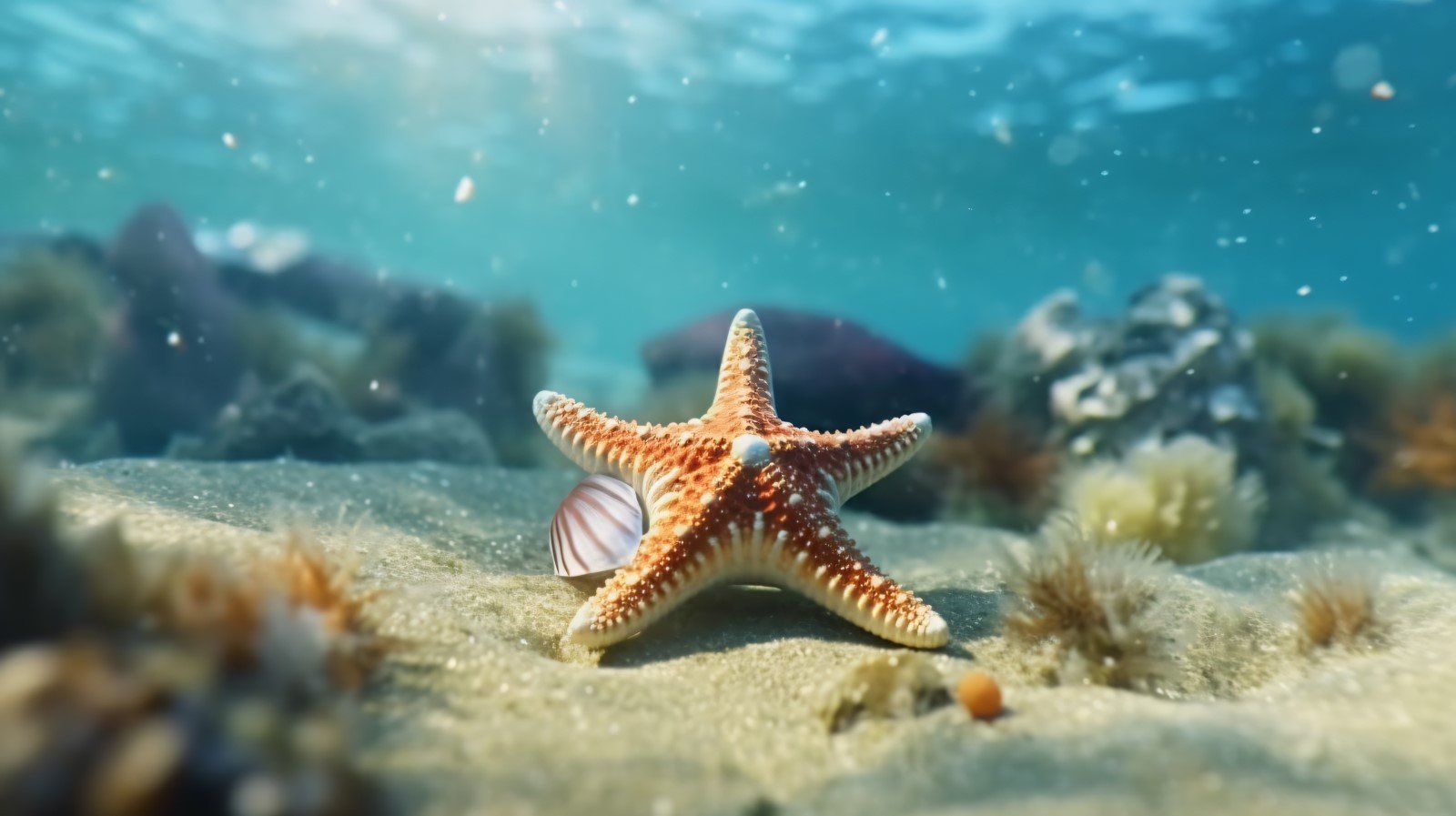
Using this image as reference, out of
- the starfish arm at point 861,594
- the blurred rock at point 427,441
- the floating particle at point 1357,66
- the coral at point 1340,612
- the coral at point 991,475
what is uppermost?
the floating particle at point 1357,66

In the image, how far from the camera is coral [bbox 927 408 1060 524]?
7504mm

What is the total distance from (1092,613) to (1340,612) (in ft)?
4.35

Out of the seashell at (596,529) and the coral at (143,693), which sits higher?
the seashell at (596,529)

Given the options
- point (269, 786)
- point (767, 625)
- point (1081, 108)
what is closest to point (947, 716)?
point (767, 625)

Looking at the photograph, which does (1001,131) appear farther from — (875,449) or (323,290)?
(875,449)

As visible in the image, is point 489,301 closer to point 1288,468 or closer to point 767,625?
point 767,625

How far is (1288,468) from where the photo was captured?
7871mm

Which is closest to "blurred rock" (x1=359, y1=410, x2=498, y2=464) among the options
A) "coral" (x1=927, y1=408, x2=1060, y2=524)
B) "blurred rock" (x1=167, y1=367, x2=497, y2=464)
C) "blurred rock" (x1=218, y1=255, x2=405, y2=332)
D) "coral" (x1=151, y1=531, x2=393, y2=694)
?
"blurred rock" (x1=167, y1=367, x2=497, y2=464)

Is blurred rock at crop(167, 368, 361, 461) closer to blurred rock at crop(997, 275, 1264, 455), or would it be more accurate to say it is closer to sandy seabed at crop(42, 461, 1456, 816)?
sandy seabed at crop(42, 461, 1456, 816)

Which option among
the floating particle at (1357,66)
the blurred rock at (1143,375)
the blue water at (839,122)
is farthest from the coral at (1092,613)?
the floating particle at (1357,66)

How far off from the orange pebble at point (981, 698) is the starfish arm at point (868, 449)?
1380 millimetres

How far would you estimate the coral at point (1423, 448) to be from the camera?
26.9 ft

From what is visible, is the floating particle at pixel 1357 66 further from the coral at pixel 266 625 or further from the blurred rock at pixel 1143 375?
the coral at pixel 266 625

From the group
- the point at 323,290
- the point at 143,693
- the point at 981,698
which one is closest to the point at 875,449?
the point at 981,698
